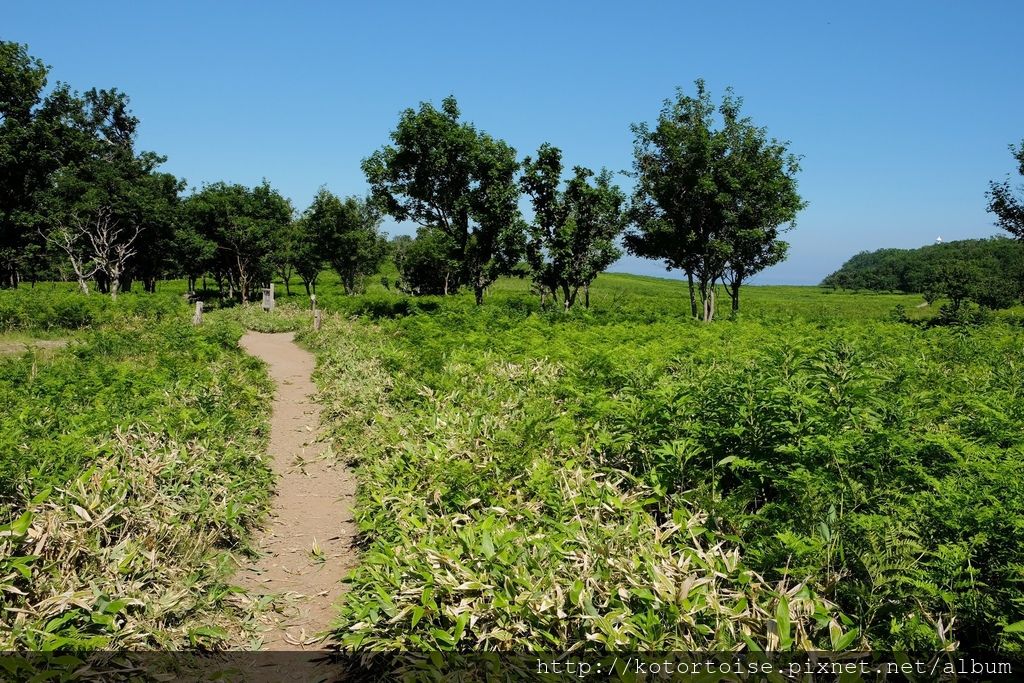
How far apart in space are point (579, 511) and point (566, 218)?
24.1 meters

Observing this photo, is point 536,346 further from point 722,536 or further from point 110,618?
point 110,618

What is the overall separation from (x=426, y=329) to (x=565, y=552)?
15.0m

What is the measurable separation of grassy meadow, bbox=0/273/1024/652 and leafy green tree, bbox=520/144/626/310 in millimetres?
19095

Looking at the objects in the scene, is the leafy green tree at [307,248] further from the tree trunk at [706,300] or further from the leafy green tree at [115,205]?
the tree trunk at [706,300]

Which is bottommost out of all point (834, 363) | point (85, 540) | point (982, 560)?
point (85, 540)

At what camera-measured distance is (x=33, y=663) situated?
388 centimetres

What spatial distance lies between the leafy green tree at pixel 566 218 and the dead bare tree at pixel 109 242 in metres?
28.8

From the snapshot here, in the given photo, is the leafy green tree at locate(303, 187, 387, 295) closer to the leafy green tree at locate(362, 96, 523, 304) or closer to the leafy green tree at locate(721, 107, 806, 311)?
the leafy green tree at locate(362, 96, 523, 304)

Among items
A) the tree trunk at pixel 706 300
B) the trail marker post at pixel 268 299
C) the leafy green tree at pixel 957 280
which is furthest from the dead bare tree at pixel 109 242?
the leafy green tree at pixel 957 280

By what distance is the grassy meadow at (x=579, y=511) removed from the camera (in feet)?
12.9

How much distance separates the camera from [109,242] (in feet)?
128

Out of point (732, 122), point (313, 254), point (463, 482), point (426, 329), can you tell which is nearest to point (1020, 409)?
point (463, 482)

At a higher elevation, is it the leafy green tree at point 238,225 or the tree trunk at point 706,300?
the leafy green tree at point 238,225

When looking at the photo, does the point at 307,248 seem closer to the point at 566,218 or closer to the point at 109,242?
the point at 109,242
